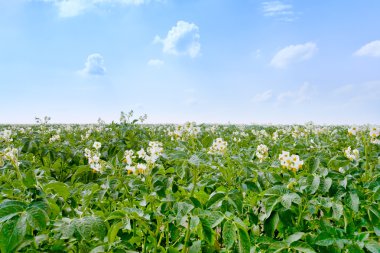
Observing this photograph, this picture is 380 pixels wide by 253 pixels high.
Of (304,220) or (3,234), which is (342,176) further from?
(3,234)

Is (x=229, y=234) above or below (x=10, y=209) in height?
below

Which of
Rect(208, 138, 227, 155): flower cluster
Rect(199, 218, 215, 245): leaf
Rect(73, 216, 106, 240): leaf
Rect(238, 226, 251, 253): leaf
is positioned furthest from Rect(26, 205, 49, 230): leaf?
Rect(208, 138, 227, 155): flower cluster

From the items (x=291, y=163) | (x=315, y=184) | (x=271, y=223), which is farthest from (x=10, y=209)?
(x=291, y=163)

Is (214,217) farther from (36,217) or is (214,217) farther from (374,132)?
(374,132)

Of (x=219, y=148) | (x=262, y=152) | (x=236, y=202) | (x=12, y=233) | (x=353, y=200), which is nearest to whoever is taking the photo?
(x=12, y=233)

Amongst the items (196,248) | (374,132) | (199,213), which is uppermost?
(374,132)

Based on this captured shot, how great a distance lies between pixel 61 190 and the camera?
211 cm

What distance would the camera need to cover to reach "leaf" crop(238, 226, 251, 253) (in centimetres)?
181

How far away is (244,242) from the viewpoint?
181 centimetres

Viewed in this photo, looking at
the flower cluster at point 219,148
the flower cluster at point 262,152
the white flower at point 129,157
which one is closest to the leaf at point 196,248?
the white flower at point 129,157

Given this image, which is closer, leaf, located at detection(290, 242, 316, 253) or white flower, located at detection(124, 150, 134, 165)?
leaf, located at detection(290, 242, 316, 253)

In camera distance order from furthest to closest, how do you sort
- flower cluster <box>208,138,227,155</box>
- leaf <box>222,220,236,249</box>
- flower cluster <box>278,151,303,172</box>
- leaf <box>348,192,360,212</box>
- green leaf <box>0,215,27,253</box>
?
flower cluster <box>208,138,227,155</box> → flower cluster <box>278,151,303,172</box> → leaf <box>348,192,360,212</box> → leaf <box>222,220,236,249</box> → green leaf <box>0,215,27,253</box>

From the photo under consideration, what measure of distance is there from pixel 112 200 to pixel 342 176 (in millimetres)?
1566

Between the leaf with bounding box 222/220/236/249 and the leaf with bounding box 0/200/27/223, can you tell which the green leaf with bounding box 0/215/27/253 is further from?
the leaf with bounding box 222/220/236/249
